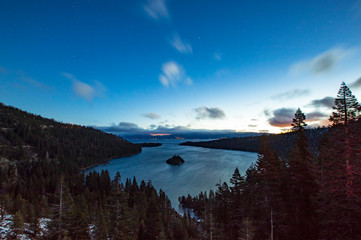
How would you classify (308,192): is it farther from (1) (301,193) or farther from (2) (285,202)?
(2) (285,202)

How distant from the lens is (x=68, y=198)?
56.0 ft

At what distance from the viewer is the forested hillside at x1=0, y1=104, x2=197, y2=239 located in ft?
63.2

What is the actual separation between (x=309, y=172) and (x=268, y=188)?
17.9ft

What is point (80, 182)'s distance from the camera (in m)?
77.1

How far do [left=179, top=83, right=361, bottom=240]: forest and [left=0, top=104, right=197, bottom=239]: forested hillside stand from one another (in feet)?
41.5

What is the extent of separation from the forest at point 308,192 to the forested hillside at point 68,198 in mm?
12646

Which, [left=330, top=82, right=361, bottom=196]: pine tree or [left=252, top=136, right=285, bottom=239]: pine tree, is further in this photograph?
[left=252, top=136, right=285, bottom=239]: pine tree

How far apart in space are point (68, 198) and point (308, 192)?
26.8 metres

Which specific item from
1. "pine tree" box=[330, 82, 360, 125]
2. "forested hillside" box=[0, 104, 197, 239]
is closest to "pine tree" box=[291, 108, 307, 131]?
"pine tree" box=[330, 82, 360, 125]

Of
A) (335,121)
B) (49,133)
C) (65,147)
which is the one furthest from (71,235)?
(49,133)

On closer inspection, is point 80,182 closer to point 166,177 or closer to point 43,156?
point 166,177

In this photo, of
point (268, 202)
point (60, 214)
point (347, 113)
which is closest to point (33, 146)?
point (60, 214)

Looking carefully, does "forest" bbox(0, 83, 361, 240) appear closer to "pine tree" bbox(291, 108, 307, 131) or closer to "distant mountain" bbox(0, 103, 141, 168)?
"pine tree" bbox(291, 108, 307, 131)

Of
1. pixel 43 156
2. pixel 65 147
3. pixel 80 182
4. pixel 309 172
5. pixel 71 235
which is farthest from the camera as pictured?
pixel 65 147
